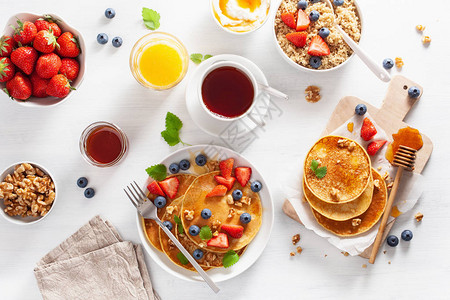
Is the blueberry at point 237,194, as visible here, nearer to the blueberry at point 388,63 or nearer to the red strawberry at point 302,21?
the red strawberry at point 302,21

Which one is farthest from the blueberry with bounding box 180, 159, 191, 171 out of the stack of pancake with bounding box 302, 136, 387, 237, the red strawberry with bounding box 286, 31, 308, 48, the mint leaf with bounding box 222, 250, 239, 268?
the red strawberry with bounding box 286, 31, 308, 48

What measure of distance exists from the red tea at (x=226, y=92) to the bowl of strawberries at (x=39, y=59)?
0.64 metres

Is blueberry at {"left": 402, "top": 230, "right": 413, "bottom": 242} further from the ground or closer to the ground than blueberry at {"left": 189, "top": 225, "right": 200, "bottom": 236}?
further from the ground

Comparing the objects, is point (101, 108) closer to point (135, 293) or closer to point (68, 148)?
point (68, 148)

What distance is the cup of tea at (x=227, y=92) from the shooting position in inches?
79.9

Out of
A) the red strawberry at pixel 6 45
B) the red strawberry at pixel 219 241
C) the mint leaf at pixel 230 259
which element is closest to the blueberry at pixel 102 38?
the red strawberry at pixel 6 45

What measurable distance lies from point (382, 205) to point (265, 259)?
70 centimetres

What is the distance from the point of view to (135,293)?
87.4 inches

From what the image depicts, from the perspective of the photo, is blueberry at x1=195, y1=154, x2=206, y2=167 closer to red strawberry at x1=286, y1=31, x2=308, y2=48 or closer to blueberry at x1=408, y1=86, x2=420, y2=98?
red strawberry at x1=286, y1=31, x2=308, y2=48

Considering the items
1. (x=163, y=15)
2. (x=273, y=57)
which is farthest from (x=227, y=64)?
(x=163, y=15)

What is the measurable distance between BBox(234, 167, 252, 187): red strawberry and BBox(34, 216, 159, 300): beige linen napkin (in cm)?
68

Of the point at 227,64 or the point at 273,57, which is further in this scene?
the point at 273,57

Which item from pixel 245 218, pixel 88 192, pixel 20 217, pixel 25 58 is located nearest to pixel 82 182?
pixel 88 192

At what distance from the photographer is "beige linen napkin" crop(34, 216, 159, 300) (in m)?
2.21
